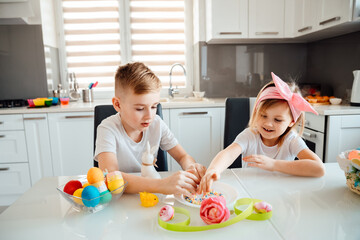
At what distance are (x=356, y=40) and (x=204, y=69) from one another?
1445 millimetres

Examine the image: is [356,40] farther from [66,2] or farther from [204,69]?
[66,2]

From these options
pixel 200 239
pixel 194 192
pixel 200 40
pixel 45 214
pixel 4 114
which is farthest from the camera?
pixel 200 40

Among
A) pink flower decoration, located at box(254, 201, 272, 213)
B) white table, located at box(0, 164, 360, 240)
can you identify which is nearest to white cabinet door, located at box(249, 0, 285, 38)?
white table, located at box(0, 164, 360, 240)

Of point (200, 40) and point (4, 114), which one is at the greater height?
point (200, 40)

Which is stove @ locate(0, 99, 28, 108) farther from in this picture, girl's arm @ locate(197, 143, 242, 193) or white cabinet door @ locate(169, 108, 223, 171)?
girl's arm @ locate(197, 143, 242, 193)

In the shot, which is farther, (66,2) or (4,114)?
(66,2)

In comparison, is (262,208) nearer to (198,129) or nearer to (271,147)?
(271,147)

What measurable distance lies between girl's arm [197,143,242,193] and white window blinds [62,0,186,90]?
2.04 m

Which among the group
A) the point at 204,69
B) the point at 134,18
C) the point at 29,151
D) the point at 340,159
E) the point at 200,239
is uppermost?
the point at 134,18

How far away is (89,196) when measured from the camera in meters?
0.70

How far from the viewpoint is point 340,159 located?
858 millimetres

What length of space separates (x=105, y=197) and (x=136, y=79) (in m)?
0.52

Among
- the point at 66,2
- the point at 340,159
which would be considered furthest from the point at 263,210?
the point at 66,2

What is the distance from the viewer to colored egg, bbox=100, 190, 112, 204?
729 millimetres
